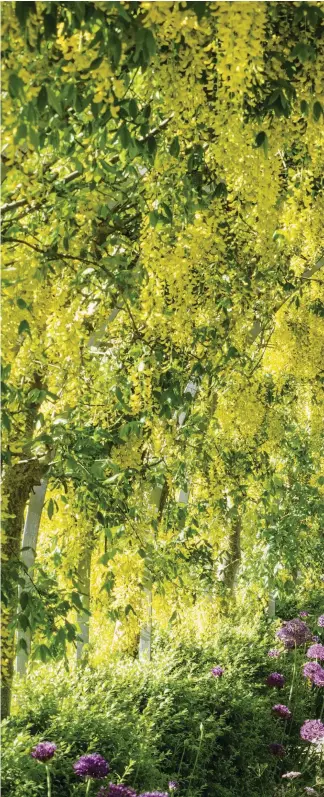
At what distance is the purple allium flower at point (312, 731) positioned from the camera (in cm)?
550

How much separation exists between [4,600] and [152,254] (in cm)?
139

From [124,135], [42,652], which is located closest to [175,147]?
[124,135]

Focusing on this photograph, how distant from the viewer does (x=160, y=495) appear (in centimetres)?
770

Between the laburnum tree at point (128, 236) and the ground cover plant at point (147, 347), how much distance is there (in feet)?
0.04

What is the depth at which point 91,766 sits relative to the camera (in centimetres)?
393

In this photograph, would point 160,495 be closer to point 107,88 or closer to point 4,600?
point 4,600

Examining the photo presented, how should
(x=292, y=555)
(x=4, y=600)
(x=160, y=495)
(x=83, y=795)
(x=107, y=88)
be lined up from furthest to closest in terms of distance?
1. (x=292, y=555)
2. (x=160, y=495)
3. (x=83, y=795)
4. (x=4, y=600)
5. (x=107, y=88)

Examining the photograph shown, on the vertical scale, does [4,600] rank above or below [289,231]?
below

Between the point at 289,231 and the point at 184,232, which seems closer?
the point at 184,232

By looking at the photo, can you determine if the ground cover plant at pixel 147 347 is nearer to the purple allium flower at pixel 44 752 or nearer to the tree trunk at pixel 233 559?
the purple allium flower at pixel 44 752

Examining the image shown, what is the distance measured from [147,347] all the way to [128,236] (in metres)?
0.72

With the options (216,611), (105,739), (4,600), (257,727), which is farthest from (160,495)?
(4,600)

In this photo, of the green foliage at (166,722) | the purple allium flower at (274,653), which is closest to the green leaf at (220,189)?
the green foliage at (166,722)

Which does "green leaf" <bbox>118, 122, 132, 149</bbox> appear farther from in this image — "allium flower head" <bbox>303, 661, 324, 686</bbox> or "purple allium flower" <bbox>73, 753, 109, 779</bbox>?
"allium flower head" <bbox>303, 661, 324, 686</bbox>
